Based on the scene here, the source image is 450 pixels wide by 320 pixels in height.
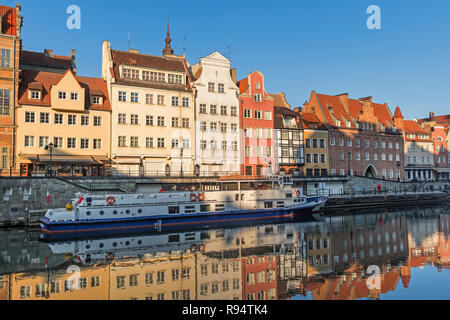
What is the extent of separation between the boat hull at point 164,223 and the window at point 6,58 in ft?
66.5

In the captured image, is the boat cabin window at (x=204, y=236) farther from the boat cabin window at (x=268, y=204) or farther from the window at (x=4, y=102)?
the window at (x=4, y=102)

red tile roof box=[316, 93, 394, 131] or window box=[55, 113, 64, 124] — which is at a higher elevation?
red tile roof box=[316, 93, 394, 131]

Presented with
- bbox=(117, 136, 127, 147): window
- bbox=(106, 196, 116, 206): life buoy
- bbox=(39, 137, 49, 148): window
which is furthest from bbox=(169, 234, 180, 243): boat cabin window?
bbox=(39, 137, 49, 148): window

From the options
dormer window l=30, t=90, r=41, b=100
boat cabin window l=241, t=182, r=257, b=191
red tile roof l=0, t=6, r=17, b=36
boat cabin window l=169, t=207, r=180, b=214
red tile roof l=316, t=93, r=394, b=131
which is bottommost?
boat cabin window l=169, t=207, r=180, b=214

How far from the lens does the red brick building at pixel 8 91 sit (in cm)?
4266

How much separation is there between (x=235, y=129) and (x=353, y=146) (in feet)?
82.5

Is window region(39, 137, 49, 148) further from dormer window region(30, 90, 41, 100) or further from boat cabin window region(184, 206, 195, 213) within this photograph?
boat cabin window region(184, 206, 195, 213)

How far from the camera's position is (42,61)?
55750mm

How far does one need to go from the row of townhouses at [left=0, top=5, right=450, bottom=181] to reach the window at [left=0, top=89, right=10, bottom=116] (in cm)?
11

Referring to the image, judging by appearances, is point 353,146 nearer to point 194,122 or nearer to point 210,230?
point 194,122

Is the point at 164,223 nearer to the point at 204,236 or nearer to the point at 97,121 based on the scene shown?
the point at 204,236

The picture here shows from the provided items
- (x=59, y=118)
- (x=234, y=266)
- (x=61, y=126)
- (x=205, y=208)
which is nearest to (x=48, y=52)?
(x=59, y=118)

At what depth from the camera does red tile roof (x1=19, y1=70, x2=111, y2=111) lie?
44.7 meters
